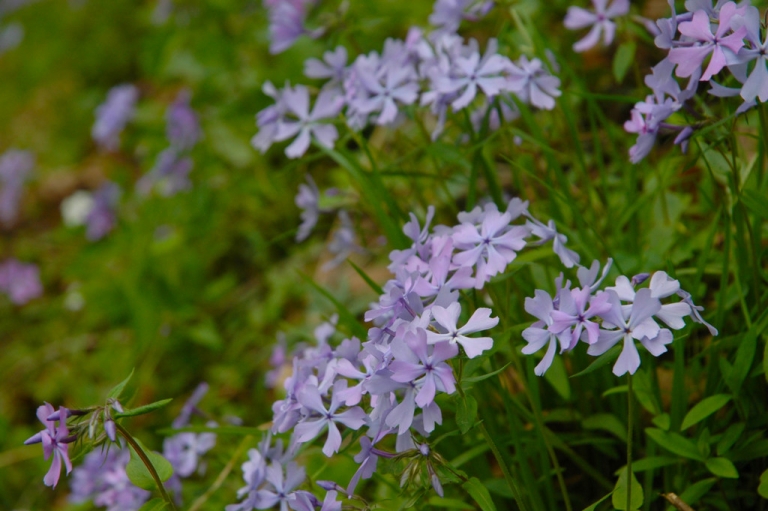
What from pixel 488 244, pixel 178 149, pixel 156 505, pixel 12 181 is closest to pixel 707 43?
pixel 488 244

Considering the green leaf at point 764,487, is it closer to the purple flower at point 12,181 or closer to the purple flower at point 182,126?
the purple flower at point 182,126

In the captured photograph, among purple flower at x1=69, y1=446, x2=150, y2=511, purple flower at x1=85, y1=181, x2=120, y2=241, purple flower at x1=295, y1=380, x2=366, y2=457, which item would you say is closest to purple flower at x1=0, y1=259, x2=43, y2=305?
purple flower at x1=85, y1=181, x2=120, y2=241

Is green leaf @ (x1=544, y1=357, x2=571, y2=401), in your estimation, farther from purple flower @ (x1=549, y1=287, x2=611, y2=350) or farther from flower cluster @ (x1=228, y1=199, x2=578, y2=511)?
purple flower @ (x1=549, y1=287, x2=611, y2=350)

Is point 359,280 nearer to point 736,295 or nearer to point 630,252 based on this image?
point 630,252

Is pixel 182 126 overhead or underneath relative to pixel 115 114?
underneath

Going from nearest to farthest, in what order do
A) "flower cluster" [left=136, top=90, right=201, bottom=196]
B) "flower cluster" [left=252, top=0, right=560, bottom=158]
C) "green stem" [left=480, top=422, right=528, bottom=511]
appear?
"green stem" [left=480, top=422, right=528, bottom=511], "flower cluster" [left=252, top=0, right=560, bottom=158], "flower cluster" [left=136, top=90, right=201, bottom=196]

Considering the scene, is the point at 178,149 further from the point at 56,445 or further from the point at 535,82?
the point at 56,445

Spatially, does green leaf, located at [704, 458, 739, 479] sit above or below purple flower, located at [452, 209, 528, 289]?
below
